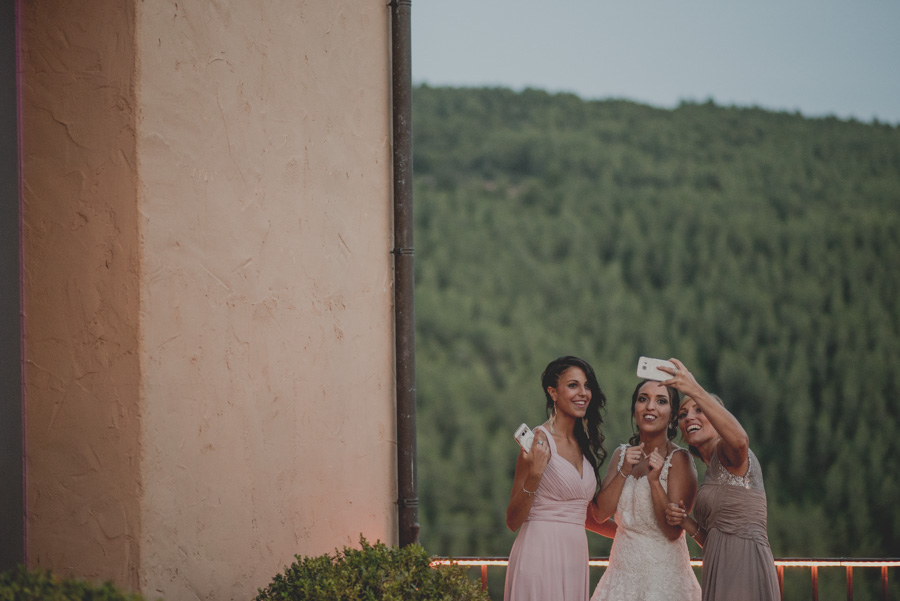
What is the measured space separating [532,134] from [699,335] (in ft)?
27.4

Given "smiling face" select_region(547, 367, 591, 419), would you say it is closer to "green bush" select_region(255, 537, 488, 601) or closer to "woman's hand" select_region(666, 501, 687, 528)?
"woman's hand" select_region(666, 501, 687, 528)

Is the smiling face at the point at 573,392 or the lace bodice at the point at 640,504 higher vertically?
the smiling face at the point at 573,392

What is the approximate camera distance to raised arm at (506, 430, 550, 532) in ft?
11.6

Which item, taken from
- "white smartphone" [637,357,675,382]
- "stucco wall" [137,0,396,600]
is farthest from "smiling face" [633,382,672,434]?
"stucco wall" [137,0,396,600]

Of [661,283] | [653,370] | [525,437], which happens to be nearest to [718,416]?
[653,370]

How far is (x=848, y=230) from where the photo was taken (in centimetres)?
2558

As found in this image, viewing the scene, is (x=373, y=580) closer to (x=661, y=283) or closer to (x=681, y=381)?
(x=681, y=381)

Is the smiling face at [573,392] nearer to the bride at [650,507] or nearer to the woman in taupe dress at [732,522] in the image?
the bride at [650,507]

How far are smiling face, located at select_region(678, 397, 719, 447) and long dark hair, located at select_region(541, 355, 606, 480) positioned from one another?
37 centimetres

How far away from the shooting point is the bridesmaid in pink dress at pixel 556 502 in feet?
11.8

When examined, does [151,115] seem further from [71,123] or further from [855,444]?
[855,444]

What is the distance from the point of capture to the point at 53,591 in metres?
1.97

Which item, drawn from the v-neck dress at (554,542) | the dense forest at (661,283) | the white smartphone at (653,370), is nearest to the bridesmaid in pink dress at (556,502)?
the v-neck dress at (554,542)


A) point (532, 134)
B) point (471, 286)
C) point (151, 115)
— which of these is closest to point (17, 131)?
point (151, 115)
